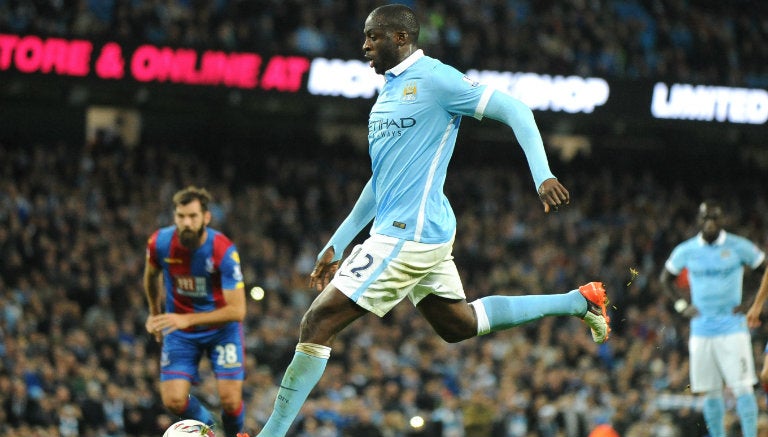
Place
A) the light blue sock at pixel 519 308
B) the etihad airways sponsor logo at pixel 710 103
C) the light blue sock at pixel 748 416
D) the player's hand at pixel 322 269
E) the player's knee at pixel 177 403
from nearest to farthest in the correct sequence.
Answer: the player's hand at pixel 322 269 → the light blue sock at pixel 519 308 → the player's knee at pixel 177 403 → the light blue sock at pixel 748 416 → the etihad airways sponsor logo at pixel 710 103

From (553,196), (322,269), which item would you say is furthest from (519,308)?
(553,196)

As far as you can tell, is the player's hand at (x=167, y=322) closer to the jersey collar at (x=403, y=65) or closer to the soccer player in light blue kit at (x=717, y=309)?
Result: the jersey collar at (x=403, y=65)

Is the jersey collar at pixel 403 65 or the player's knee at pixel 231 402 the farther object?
the player's knee at pixel 231 402

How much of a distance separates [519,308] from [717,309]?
4.33m

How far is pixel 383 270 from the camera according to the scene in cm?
595

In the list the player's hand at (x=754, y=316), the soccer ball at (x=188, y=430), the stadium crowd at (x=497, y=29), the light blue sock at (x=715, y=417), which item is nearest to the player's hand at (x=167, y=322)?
the soccer ball at (x=188, y=430)

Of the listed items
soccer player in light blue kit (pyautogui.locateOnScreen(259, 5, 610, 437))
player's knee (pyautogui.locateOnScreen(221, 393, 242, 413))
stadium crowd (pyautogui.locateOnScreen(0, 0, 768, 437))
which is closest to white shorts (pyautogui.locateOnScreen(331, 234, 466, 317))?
soccer player in light blue kit (pyautogui.locateOnScreen(259, 5, 610, 437))

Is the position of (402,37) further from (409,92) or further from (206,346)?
(206,346)

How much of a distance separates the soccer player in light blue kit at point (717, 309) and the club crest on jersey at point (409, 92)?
5174 mm

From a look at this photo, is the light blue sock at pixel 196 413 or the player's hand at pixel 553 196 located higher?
the player's hand at pixel 553 196

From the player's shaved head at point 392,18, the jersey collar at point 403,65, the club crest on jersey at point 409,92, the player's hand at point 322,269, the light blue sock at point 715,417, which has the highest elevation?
the player's shaved head at point 392,18

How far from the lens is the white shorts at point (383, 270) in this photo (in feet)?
19.5

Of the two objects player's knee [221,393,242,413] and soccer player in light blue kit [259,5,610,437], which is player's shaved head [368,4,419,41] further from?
player's knee [221,393,242,413]

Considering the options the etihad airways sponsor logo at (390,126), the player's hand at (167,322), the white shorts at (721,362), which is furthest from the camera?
the white shorts at (721,362)
